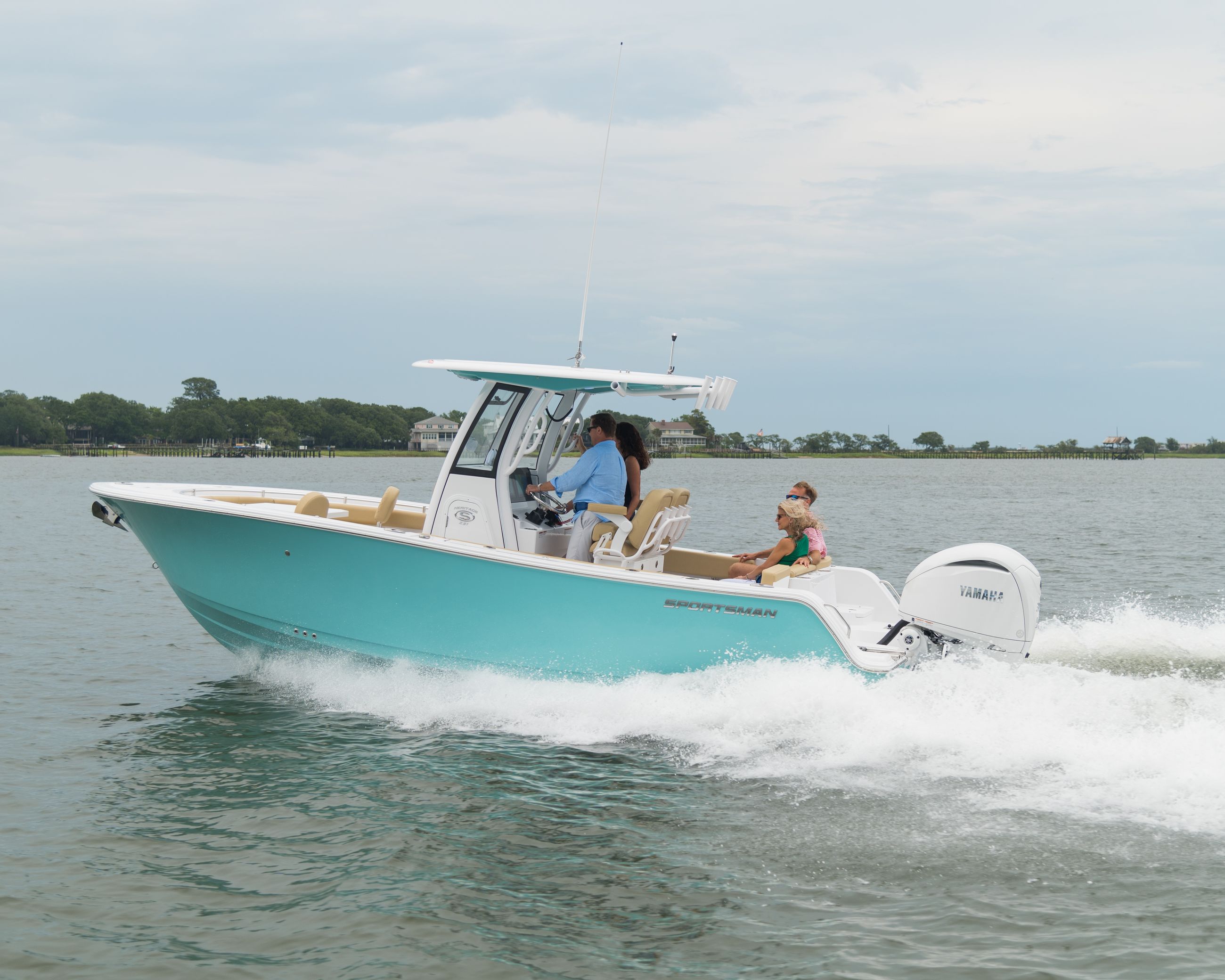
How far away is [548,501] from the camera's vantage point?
8203mm

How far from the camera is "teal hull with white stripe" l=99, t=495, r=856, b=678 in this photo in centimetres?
Answer: 698

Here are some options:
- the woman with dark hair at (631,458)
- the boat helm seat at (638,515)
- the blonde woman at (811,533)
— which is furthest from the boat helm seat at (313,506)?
the blonde woman at (811,533)

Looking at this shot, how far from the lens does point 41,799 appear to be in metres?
6.33

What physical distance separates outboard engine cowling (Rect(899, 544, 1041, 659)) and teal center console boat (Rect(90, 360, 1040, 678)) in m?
0.01

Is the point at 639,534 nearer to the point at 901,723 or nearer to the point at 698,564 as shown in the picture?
the point at 698,564

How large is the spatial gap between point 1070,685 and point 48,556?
19.9 meters

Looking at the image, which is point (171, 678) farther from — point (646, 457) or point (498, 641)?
point (646, 457)

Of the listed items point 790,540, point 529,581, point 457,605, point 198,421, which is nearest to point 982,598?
point 790,540

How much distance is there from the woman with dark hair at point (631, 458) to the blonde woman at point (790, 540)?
3.32 feet

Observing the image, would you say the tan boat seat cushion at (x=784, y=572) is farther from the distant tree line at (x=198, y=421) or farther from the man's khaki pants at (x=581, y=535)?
the distant tree line at (x=198, y=421)

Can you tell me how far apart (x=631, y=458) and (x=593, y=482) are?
446mm

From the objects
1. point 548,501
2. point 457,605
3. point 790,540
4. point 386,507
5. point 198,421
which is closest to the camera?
point 457,605

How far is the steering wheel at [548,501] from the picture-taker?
319 inches

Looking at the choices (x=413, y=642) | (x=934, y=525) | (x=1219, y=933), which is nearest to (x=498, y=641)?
(x=413, y=642)
